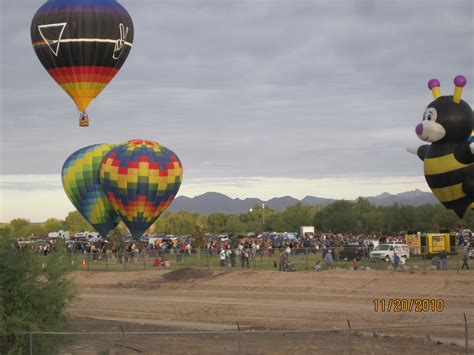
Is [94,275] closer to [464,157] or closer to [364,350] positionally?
[464,157]

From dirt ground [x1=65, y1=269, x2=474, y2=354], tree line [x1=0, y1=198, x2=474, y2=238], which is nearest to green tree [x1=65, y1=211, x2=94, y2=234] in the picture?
tree line [x1=0, y1=198, x2=474, y2=238]

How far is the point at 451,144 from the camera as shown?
30766 mm

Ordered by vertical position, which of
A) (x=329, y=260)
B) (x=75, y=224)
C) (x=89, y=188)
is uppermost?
(x=75, y=224)

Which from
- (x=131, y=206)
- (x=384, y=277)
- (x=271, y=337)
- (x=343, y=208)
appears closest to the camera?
(x=271, y=337)

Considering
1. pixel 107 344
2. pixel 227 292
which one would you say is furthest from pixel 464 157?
pixel 107 344

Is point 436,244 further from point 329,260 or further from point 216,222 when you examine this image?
point 216,222

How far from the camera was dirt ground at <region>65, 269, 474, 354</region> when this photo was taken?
2389 cm

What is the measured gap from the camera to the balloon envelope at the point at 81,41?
41.5 m

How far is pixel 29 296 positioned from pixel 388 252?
2649cm

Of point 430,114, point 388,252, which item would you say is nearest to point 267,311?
point 430,114

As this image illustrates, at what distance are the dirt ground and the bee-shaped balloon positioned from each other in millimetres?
4001

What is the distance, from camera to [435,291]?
32312mm

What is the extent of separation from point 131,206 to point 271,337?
Answer: 25.3 metres
